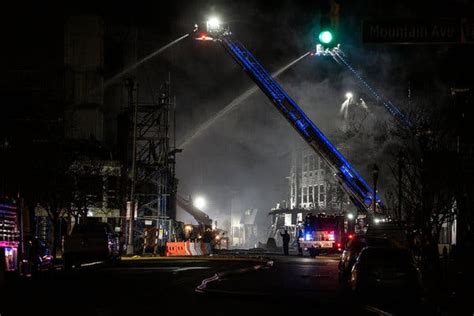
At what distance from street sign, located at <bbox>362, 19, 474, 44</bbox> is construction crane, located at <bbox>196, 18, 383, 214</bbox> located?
25.7 meters

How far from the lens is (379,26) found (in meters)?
12.4

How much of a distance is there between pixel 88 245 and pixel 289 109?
13091 mm

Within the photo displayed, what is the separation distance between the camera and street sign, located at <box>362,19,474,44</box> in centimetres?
1233

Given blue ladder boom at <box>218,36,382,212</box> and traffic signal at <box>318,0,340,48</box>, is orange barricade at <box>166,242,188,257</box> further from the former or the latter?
traffic signal at <box>318,0,340,48</box>

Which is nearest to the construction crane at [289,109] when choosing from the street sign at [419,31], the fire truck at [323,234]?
the fire truck at [323,234]

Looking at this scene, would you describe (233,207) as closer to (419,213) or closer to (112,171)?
(112,171)

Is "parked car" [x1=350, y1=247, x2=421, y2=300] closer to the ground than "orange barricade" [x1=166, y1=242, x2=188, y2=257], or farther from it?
farther from it

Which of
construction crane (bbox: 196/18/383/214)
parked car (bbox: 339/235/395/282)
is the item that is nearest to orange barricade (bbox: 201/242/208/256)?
construction crane (bbox: 196/18/383/214)

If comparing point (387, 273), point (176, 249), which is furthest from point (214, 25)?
point (387, 273)

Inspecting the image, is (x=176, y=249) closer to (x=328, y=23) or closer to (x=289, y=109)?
(x=289, y=109)

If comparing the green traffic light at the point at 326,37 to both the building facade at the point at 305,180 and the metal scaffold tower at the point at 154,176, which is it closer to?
the metal scaffold tower at the point at 154,176

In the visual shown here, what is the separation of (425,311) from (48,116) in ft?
110

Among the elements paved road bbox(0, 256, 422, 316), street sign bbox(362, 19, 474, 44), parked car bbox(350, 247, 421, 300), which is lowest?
paved road bbox(0, 256, 422, 316)

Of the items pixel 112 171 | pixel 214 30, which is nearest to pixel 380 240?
pixel 214 30
